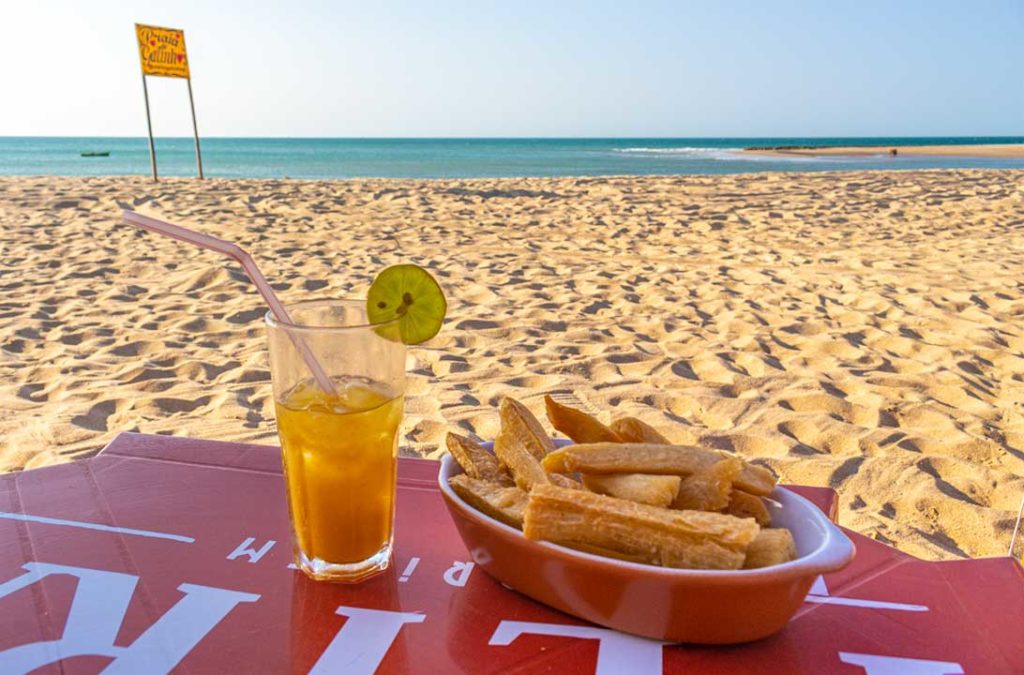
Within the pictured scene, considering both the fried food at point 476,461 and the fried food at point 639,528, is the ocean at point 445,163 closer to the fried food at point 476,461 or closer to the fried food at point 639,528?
the fried food at point 476,461

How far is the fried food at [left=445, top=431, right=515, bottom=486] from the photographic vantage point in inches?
40.6

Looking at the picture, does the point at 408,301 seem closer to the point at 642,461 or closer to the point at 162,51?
the point at 642,461

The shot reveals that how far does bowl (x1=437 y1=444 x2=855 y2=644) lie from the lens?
81cm

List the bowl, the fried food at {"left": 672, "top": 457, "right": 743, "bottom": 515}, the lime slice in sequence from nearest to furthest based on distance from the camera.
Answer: the bowl, the fried food at {"left": 672, "top": 457, "right": 743, "bottom": 515}, the lime slice

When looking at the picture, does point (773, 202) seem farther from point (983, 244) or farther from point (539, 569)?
point (539, 569)

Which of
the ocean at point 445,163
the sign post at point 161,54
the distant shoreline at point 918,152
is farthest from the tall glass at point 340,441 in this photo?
the distant shoreline at point 918,152

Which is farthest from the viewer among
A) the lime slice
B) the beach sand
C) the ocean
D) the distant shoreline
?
the distant shoreline

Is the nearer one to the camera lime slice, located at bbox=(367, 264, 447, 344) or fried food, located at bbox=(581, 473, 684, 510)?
fried food, located at bbox=(581, 473, 684, 510)

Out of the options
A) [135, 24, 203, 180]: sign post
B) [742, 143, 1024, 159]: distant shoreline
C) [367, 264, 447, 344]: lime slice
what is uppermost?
[135, 24, 203, 180]: sign post

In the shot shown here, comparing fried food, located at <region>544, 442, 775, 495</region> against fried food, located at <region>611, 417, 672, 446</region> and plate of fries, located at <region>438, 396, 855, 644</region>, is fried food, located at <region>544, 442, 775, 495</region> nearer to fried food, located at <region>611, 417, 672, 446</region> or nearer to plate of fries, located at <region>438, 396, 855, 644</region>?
plate of fries, located at <region>438, 396, 855, 644</region>

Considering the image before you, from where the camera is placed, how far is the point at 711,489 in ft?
3.02

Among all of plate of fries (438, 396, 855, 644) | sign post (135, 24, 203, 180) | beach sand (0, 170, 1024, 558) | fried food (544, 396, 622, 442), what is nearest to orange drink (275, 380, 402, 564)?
plate of fries (438, 396, 855, 644)

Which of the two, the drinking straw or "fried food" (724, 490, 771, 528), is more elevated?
the drinking straw

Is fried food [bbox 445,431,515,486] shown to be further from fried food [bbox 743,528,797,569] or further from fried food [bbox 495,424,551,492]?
fried food [bbox 743,528,797,569]
